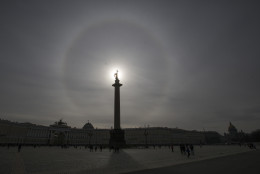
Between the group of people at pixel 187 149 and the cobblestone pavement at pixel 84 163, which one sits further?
the group of people at pixel 187 149

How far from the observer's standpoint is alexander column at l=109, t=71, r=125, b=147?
49.0 meters

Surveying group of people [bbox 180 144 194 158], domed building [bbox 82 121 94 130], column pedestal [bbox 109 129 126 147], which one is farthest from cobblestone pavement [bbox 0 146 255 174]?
domed building [bbox 82 121 94 130]

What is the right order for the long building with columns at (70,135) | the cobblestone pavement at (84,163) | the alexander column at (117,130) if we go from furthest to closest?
the long building with columns at (70,135)
the alexander column at (117,130)
the cobblestone pavement at (84,163)

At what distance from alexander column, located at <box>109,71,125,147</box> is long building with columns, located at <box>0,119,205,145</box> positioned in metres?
56.5

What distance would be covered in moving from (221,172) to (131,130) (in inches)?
4875

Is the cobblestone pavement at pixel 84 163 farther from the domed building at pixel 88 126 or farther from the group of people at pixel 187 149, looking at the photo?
the domed building at pixel 88 126

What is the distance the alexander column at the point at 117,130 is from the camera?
4897cm

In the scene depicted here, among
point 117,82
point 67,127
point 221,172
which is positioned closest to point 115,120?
point 117,82

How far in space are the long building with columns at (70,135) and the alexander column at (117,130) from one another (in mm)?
56493

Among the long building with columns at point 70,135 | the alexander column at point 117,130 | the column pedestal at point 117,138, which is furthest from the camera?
the long building with columns at point 70,135

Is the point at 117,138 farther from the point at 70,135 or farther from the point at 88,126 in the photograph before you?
the point at 88,126

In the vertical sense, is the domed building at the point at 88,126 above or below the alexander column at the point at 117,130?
above

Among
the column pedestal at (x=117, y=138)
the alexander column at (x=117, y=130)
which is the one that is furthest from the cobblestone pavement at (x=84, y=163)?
the alexander column at (x=117, y=130)

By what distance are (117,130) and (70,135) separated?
92281 mm
